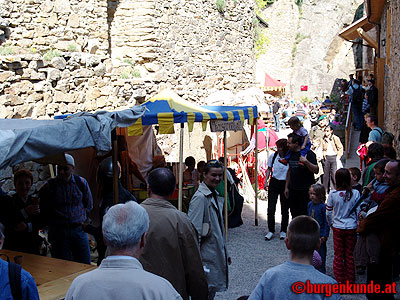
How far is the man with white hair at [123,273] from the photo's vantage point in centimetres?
228

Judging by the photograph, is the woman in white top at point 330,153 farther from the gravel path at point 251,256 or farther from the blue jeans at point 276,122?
the blue jeans at point 276,122

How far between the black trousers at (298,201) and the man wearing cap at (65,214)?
328 centimetres

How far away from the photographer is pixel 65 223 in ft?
18.0

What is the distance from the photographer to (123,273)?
7.67 feet

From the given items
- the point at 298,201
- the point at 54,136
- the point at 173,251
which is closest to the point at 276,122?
the point at 298,201

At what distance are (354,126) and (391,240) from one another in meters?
13.1

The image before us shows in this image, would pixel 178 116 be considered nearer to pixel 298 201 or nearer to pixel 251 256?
pixel 298 201

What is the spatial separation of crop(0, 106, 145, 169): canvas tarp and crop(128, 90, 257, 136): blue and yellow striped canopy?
1.65 meters

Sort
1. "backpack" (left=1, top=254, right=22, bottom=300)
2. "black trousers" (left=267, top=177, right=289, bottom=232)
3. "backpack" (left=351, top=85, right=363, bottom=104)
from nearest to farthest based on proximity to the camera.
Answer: "backpack" (left=1, top=254, right=22, bottom=300), "black trousers" (left=267, top=177, right=289, bottom=232), "backpack" (left=351, top=85, right=363, bottom=104)

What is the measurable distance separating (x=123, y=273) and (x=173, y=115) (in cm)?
498

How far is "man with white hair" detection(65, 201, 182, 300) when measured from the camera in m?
2.28

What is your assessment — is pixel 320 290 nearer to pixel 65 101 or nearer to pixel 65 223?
pixel 65 223

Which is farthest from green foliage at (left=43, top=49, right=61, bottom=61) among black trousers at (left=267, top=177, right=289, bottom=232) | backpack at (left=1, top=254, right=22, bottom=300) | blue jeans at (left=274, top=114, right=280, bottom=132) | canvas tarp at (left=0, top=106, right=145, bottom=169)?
blue jeans at (left=274, top=114, right=280, bottom=132)

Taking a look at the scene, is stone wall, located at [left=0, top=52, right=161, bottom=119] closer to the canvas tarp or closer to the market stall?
the market stall
